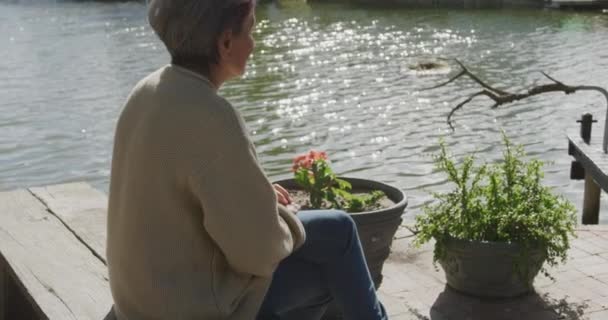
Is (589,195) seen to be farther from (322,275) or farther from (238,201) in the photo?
(238,201)

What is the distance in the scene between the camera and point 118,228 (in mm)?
2393

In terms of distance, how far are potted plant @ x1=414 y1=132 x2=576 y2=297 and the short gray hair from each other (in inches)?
90.8

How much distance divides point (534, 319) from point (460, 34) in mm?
18572

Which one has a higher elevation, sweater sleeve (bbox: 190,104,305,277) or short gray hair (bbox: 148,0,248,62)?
short gray hair (bbox: 148,0,248,62)

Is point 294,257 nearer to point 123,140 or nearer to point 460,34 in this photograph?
point 123,140

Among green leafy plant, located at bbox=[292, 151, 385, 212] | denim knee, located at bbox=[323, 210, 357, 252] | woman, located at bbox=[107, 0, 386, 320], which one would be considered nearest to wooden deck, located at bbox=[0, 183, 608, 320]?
green leafy plant, located at bbox=[292, 151, 385, 212]

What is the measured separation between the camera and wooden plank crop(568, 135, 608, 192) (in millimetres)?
6551

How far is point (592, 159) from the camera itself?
271 inches

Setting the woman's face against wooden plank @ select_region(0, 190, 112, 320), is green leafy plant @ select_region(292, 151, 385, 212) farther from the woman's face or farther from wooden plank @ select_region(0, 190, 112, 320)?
the woman's face

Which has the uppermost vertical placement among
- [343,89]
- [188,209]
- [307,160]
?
[188,209]

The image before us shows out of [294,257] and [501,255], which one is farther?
[501,255]

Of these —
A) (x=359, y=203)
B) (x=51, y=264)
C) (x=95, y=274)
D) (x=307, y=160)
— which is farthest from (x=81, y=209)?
(x=359, y=203)

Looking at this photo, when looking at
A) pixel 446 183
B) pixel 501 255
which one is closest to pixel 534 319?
pixel 501 255

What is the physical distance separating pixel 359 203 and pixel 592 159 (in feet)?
10.5
